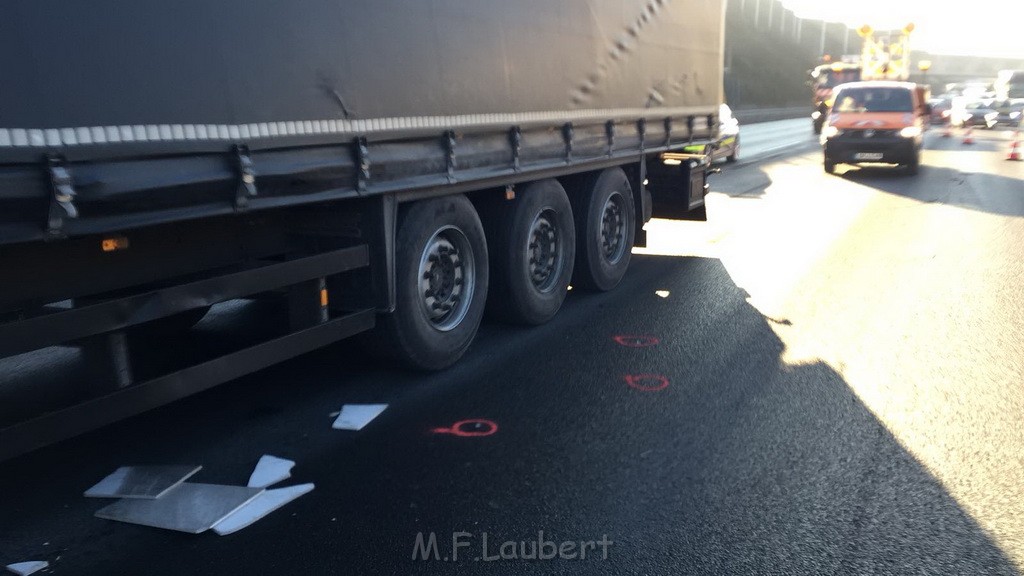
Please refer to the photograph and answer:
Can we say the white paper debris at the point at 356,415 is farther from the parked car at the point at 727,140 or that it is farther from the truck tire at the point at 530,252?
the parked car at the point at 727,140

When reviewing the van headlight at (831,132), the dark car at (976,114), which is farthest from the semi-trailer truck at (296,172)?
the dark car at (976,114)

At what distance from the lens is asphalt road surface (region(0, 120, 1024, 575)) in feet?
12.5

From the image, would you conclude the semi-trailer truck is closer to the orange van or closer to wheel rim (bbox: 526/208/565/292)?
wheel rim (bbox: 526/208/565/292)

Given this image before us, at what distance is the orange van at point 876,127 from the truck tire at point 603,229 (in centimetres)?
1267

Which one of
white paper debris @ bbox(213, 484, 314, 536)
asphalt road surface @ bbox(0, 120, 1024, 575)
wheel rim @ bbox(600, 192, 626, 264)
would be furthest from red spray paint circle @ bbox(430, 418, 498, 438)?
wheel rim @ bbox(600, 192, 626, 264)

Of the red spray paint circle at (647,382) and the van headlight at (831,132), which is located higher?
the van headlight at (831,132)

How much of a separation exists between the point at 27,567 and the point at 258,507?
952 millimetres

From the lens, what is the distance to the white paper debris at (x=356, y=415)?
523 cm

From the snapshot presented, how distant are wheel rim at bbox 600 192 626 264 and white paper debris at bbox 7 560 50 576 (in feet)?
19.7

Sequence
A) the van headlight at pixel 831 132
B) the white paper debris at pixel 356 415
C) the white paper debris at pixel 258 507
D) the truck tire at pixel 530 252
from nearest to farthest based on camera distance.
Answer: the white paper debris at pixel 258 507, the white paper debris at pixel 356 415, the truck tire at pixel 530 252, the van headlight at pixel 831 132

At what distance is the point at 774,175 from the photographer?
20656mm

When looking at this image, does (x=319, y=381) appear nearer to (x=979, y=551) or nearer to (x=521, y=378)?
(x=521, y=378)

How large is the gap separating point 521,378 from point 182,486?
7.99 ft

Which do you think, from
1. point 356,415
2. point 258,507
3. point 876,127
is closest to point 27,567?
point 258,507
